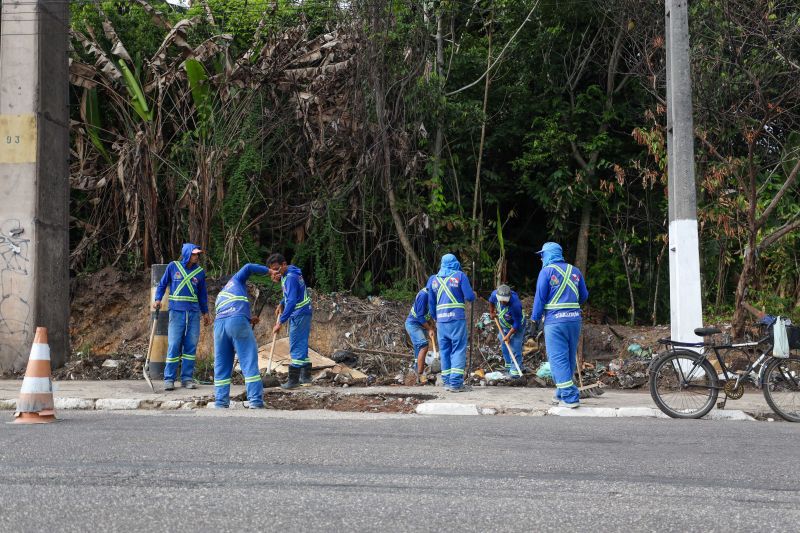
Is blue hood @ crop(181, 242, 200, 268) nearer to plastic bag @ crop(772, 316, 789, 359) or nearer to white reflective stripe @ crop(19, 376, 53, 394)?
white reflective stripe @ crop(19, 376, 53, 394)

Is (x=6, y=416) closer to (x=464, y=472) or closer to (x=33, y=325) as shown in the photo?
(x=33, y=325)

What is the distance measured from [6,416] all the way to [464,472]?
234 inches

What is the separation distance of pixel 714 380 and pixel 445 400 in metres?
3.27

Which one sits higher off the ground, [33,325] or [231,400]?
[33,325]

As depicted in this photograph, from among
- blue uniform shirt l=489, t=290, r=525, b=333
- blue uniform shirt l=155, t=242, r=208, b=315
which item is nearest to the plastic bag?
blue uniform shirt l=489, t=290, r=525, b=333

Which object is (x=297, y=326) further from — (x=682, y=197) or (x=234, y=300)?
(x=682, y=197)

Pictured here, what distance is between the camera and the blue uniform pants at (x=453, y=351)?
1184 centimetres

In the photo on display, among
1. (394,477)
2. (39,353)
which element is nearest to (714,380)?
(394,477)

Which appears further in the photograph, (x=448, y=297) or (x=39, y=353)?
(x=448, y=297)

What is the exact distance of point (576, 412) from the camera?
9859 mm

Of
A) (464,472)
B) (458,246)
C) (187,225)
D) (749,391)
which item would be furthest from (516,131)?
(464,472)

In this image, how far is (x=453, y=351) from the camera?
12.1m

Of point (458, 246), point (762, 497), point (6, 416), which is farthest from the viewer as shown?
point (458, 246)

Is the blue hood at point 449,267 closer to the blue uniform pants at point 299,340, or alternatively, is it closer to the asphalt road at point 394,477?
the blue uniform pants at point 299,340
